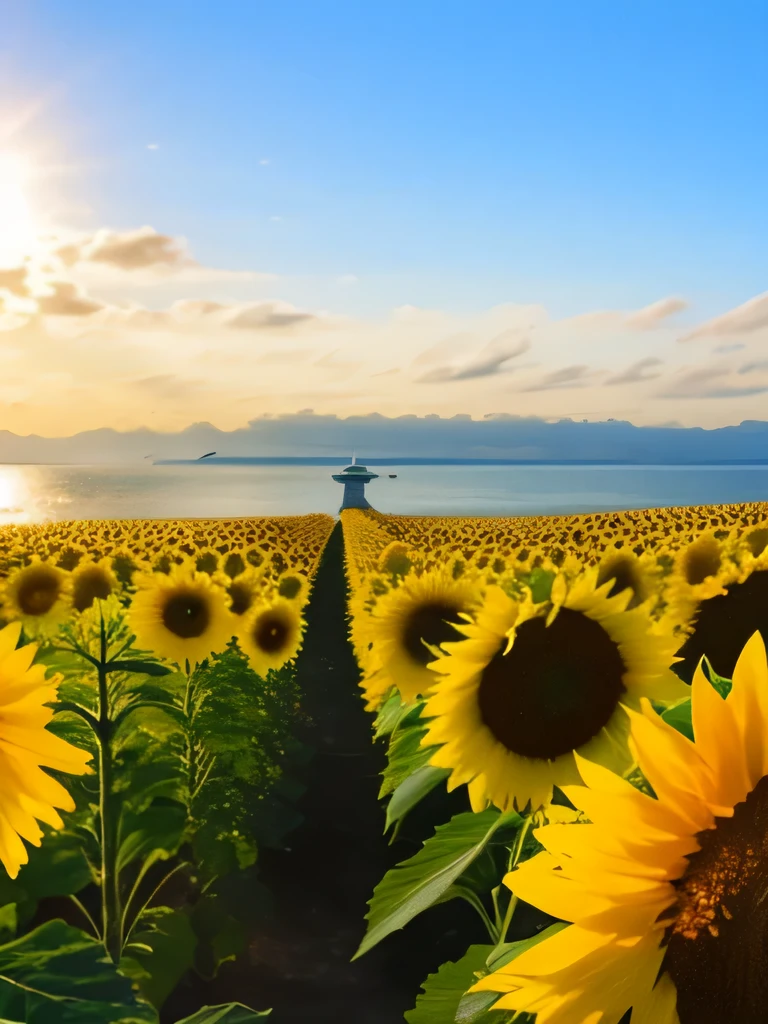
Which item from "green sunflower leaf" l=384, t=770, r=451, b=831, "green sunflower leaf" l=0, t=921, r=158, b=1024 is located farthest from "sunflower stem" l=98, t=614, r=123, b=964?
"green sunflower leaf" l=0, t=921, r=158, b=1024

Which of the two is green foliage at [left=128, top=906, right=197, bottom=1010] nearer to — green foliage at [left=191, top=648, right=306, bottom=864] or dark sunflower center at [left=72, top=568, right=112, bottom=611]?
green foliage at [left=191, top=648, right=306, bottom=864]

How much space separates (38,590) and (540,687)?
10287mm

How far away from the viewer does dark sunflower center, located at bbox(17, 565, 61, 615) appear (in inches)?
416

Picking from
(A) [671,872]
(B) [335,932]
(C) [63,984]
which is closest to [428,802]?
(B) [335,932]

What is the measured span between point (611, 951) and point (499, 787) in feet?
3.45

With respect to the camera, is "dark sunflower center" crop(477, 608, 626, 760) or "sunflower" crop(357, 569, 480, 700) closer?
"dark sunflower center" crop(477, 608, 626, 760)

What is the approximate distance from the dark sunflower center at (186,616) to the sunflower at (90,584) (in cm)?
499

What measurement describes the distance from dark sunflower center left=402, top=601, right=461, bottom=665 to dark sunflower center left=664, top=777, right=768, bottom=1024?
7.85 feet

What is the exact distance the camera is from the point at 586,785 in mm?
1114

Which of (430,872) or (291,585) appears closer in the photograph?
(430,872)

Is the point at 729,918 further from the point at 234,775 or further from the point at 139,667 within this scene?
the point at 234,775

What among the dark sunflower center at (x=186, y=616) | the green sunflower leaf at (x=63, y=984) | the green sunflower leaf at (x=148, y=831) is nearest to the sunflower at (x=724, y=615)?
the green sunflower leaf at (x=63, y=984)

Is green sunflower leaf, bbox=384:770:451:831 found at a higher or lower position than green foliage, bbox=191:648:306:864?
higher

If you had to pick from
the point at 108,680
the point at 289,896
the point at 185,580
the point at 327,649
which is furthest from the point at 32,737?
the point at 327,649
